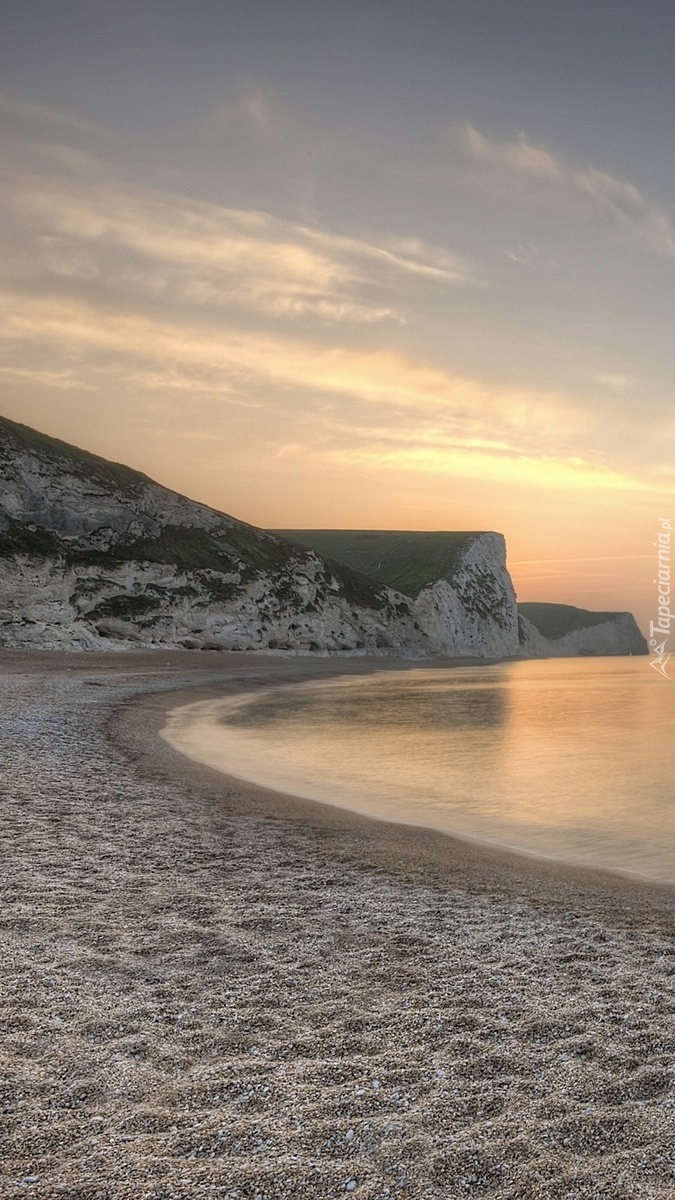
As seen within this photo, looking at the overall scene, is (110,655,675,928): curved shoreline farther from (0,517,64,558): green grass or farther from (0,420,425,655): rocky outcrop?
(0,517,64,558): green grass

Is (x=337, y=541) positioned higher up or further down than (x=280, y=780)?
higher up

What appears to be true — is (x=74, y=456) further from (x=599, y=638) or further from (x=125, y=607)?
(x=599, y=638)

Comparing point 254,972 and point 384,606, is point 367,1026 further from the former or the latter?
point 384,606

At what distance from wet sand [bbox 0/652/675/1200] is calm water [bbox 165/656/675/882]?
94.5 inches

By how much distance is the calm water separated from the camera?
40.1ft

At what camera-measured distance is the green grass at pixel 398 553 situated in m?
114

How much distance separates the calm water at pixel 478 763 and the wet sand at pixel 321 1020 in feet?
7.87

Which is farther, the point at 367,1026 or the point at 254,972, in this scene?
the point at 254,972

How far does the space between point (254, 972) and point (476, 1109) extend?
2.27 m

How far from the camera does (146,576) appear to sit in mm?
65000

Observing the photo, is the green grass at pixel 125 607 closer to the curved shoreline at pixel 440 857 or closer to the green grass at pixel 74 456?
the green grass at pixel 74 456

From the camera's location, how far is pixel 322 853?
9.83m

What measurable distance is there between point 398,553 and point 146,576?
72.5m

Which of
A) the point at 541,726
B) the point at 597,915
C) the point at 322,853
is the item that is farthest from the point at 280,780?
the point at 541,726
